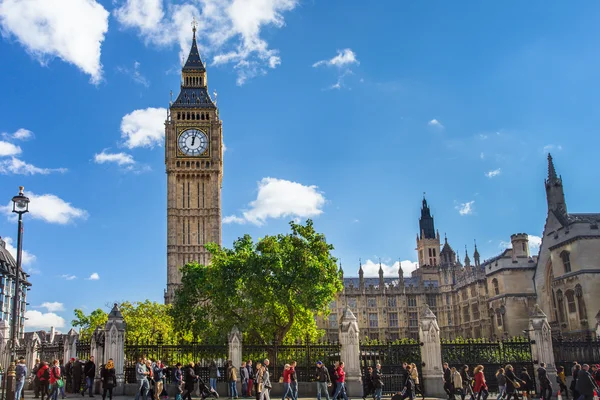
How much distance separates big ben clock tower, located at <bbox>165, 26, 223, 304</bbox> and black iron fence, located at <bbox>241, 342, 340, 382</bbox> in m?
54.1

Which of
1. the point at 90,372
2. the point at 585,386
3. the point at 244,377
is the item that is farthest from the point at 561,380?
the point at 90,372

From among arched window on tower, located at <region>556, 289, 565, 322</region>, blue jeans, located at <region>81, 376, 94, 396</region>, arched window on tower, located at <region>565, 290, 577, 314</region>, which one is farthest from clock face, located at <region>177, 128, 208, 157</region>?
blue jeans, located at <region>81, 376, 94, 396</region>

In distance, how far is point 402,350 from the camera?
1072 inches

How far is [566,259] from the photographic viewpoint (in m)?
48.2

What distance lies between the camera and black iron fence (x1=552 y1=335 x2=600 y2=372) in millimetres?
28000

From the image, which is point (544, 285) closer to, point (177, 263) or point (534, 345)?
point (534, 345)

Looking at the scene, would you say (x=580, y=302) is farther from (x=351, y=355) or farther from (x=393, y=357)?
(x=351, y=355)

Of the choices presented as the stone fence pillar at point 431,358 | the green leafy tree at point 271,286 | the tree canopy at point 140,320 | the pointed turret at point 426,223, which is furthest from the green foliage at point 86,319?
the pointed turret at point 426,223

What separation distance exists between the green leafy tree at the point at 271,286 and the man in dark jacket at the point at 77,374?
1047 centimetres

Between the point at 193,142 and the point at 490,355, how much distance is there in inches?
2480

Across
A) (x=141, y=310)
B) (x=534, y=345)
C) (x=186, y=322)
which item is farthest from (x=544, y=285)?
(x=141, y=310)

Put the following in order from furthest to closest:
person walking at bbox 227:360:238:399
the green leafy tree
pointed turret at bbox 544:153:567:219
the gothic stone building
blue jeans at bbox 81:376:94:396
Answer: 1. pointed turret at bbox 544:153:567:219
2. the gothic stone building
3. the green leafy tree
4. person walking at bbox 227:360:238:399
5. blue jeans at bbox 81:376:94:396

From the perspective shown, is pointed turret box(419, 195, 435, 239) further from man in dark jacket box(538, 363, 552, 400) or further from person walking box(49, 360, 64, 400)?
person walking box(49, 360, 64, 400)

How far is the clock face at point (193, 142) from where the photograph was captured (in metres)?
83.7
